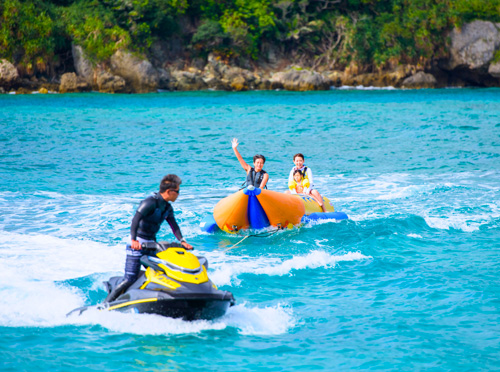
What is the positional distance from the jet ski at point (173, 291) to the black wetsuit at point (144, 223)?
0.35ft

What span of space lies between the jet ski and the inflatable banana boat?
413 cm

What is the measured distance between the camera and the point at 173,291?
550 cm

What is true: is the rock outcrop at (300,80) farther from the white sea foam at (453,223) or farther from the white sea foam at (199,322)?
the white sea foam at (199,322)

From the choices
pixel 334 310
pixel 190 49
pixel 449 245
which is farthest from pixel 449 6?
pixel 334 310

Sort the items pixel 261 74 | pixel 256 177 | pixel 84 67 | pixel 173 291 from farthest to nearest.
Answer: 1. pixel 261 74
2. pixel 84 67
3. pixel 256 177
4. pixel 173 291

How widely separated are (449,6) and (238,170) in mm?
38995

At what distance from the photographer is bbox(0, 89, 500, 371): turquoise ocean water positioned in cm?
579

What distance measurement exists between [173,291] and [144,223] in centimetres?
79

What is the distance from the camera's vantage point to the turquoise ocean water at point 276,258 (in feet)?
19.0

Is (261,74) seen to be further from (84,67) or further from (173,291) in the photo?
(173,291)

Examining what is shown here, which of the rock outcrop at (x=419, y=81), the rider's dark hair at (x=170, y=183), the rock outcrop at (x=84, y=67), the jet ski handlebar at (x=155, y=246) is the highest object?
the rock outcrop at (x=84, y=67)

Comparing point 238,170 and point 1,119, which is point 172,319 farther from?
point 1,119

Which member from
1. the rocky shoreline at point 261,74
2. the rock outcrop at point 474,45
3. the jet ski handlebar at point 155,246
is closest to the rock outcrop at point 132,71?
the rocky shoreline at point 261,74

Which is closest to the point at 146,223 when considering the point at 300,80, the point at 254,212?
the point at 254,212
